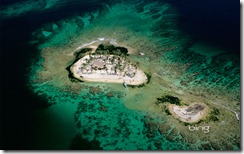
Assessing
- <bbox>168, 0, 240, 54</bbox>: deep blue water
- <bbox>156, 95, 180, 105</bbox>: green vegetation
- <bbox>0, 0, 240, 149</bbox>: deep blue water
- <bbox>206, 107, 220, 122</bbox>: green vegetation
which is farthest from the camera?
<bbox>168, 0, 240, 54</bbox>: deep blue water

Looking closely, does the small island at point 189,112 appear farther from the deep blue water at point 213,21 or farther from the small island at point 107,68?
Result: the deep blue water at point 213,21

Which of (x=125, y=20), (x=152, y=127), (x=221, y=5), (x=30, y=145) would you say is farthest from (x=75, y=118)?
(x=221, y=5)

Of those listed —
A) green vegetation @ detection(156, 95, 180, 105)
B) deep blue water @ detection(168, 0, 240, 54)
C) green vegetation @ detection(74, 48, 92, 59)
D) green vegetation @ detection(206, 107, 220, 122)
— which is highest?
deep blue water @ detection(168, 0, 240, 54)

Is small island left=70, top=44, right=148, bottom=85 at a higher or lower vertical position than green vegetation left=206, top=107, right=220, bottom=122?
higher

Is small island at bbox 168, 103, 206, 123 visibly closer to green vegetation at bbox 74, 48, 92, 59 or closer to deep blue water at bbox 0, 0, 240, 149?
deep blue water at bbox 0, 0, 240, 149

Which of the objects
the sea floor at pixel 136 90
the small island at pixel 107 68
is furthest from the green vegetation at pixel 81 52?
the sea floor at pixel 136 90

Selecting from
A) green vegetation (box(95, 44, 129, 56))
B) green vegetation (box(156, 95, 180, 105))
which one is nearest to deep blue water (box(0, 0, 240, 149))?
green vegetation (box(95, 44, 129, 56))
